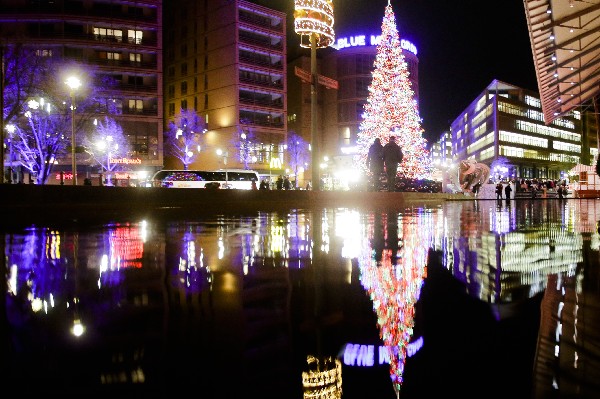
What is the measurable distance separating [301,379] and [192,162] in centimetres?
7608

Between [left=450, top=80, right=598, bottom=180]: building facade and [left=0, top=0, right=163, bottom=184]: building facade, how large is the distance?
75.7 m

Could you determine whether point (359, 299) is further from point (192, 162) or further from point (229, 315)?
point (192, 162)

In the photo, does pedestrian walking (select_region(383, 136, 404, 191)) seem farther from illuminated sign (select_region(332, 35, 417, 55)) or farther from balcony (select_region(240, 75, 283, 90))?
illuminated sign (select_region(332, 35, 417, 55))

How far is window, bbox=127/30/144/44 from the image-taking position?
6762 centimetres

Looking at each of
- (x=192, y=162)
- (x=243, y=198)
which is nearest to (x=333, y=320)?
(x=243, y=198)

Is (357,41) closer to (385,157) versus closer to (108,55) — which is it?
(108,55)

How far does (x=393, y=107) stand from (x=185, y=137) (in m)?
39.3

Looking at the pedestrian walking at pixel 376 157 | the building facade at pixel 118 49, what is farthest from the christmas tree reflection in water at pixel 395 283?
the building facade at pixel 118 49

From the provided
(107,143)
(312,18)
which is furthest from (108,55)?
(312,18)

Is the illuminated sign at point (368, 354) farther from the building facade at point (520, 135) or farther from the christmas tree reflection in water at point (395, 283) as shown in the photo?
the building facade at point (520, 135)

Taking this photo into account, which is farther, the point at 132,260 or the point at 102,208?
the point at 102,208

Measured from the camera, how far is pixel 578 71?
2327cm

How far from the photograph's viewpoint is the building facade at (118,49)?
207ft

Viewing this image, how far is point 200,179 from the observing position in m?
50.7
